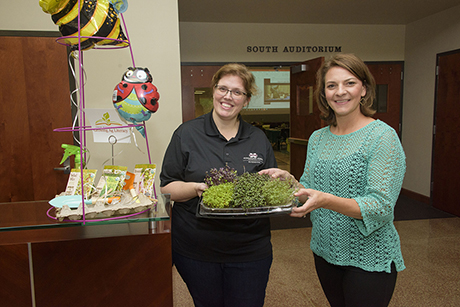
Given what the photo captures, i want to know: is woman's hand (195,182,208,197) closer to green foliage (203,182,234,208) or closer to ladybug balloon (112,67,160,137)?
green foliage (203,182,234,208)

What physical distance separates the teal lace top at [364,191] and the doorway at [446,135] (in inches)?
150

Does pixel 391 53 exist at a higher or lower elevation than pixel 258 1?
lower

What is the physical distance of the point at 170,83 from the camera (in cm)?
273

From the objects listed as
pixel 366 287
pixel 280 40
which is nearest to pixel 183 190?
pixel 366 287

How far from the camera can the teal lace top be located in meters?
1.27

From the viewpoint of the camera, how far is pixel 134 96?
1.33 meters

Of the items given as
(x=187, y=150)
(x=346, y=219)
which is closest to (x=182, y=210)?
(x=187, y=150)

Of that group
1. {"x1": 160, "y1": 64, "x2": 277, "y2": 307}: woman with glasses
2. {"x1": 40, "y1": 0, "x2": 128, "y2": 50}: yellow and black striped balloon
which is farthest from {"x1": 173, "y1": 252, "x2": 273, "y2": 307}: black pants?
{"x1": 40, "y1": 0, "x2": 128, "y2": 50}: yellow and black striped balloon

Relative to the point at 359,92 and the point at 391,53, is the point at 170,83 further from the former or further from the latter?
the point at 391,53

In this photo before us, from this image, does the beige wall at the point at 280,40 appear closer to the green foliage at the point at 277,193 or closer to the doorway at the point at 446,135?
the doorway at the point at 446,135

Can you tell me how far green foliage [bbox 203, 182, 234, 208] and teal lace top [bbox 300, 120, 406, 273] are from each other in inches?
18.6

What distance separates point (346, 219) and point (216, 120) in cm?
75

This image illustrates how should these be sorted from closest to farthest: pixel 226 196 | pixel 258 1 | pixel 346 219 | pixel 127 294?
pixel 127 294, pixel 226 196, pixel 346 219, pixel 258 1

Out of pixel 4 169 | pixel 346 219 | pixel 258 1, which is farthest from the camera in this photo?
pixel 258 1
